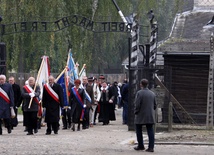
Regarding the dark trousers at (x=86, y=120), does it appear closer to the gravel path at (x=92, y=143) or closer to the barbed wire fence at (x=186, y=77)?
the gravel path at (x=92, y=143)

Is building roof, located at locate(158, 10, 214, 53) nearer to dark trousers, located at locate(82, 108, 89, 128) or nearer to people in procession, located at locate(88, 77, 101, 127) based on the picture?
people in procession, located at locate(88, 77, 101, 127)

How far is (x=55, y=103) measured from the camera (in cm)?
2111

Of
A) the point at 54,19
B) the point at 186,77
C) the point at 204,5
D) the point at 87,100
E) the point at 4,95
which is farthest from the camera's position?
the point at 54,19

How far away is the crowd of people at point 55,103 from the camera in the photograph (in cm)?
2095

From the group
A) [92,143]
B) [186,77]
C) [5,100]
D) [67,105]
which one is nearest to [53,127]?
[5,100]

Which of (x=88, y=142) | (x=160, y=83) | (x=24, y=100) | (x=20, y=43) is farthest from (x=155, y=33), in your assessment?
(x=20, y=43)

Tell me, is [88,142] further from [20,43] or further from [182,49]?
[20,43]

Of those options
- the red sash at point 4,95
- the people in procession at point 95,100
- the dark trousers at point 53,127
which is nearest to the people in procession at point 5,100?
the red sash at point 4,95

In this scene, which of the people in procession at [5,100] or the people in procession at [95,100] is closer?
the people in procession at [5,100]

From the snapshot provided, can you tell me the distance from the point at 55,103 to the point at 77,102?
236 centimetres

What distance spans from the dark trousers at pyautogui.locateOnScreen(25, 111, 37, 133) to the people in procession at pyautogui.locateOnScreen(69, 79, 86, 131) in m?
2.12

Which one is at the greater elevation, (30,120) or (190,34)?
(190,34)

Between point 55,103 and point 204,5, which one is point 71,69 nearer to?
point 55,103

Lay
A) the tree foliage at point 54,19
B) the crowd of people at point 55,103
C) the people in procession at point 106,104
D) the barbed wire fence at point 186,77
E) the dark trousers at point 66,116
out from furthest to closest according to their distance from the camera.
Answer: the tree foliage at point 54,19 → the people in procession at point 106,104 → the barbed wire fence at point 186,77 → the dark trousers at point 66,116 → the crowd of people at point 55,103
